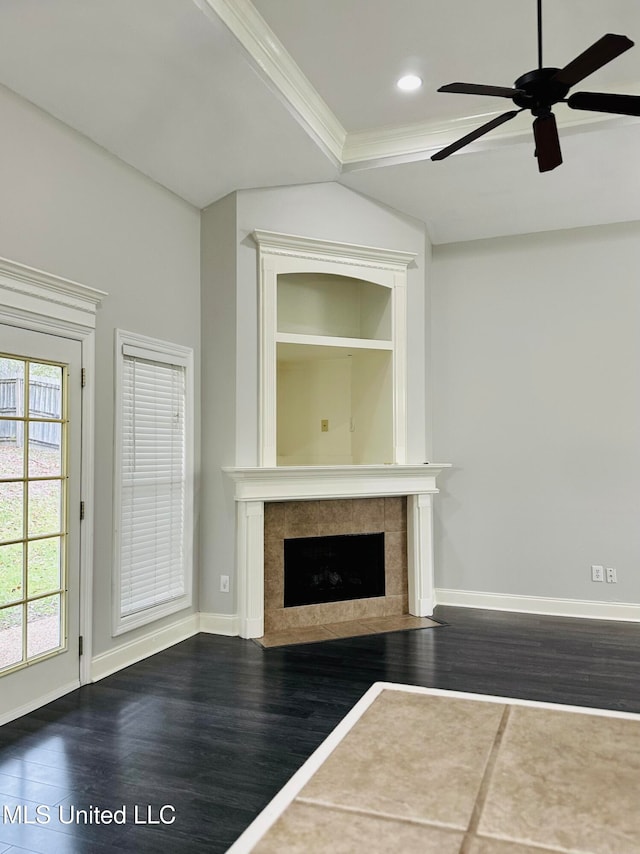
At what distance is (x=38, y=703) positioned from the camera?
11.1 ft

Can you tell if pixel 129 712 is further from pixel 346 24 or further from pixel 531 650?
pixel 346 24

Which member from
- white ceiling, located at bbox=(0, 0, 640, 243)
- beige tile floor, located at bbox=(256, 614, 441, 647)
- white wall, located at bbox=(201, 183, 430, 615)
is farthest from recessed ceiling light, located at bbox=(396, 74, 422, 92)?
beige tile floor, located at bbox=(256, 614, 441, 647)

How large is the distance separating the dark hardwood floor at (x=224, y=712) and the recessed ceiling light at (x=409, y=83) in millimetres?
3488

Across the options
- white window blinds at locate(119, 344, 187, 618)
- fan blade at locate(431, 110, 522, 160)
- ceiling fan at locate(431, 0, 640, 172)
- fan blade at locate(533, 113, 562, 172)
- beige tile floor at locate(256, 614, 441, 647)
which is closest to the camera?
ceiling fan at locate(431, 0, 640, 172)

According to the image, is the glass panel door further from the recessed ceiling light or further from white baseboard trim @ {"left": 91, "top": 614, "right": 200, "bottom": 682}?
the recessed ceiling light

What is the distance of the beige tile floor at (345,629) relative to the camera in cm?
452

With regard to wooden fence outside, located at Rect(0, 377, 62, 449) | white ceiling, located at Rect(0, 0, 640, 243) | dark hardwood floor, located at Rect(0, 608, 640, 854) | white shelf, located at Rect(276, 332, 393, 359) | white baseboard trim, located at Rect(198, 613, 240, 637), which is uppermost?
white ceiling, located at Rect(0, 0, 640, 243)

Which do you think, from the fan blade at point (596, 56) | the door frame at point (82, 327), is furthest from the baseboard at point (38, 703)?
the fan blade at point (596, 56)

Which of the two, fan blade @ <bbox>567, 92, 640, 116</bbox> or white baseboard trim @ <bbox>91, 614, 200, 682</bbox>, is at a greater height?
fan blade @ <bbox>567, 92, 640, 116</bbox>

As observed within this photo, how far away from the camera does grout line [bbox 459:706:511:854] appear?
0.64 meters

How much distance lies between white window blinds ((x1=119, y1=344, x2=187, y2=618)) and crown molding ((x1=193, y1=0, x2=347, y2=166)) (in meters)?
1.80

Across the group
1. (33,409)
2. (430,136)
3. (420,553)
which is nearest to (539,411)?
(420,553)

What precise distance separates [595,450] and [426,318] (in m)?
1.76

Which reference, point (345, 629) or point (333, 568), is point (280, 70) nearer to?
point (333, 568)
